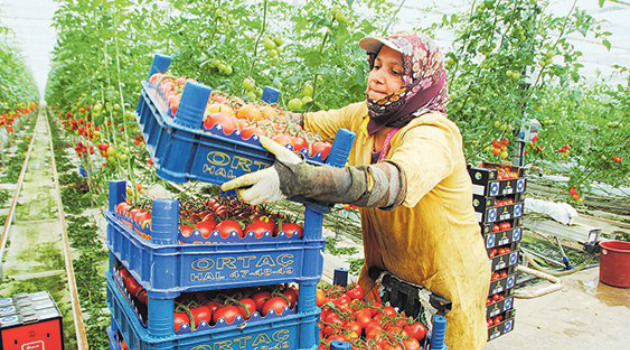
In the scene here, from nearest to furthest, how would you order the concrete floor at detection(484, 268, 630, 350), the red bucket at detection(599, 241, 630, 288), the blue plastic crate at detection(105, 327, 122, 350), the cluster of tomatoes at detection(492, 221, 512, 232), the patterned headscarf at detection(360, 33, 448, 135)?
the patterned headscarf at detection(360, 33, 448, 135)
the blue plastic crate at detection(105, 327, 122, 350)
the cluster of tomatoes at detection(492, 221, 512, 232)
the concrete floor at detection(484, 268, 630, 350)
the red bucket at detection(599, 241, 630, 288)

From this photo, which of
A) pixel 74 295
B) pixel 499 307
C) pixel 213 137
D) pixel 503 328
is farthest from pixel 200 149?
pixel 74 295

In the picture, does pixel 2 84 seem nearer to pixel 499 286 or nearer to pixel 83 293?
pixel 83 293

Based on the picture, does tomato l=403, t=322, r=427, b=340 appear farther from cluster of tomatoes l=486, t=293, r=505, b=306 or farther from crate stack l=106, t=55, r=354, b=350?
cluster of tomatoes l=486, t=293, r=505, b=306

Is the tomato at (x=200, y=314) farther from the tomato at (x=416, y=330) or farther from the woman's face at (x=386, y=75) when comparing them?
the woman's face at (x=386, y=75)

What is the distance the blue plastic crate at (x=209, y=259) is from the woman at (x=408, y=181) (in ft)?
0.82

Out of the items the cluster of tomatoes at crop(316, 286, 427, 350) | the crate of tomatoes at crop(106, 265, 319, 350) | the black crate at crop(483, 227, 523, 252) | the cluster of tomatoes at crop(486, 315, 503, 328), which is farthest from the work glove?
the cluster of tomatoes at crop(486, 315, 503, 328)

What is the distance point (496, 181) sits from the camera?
3166 millimetres

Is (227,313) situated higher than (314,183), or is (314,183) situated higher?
(314,183)

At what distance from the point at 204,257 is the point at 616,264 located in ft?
18.0

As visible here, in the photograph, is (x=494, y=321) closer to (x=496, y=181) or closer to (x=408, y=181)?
(x=496, y=181)

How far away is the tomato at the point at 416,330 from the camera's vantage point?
1802 mm

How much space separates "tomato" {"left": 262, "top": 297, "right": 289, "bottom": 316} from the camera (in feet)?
4.91

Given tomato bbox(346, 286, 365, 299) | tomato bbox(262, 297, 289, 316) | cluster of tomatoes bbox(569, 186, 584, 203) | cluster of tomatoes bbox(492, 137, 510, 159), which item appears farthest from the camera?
cluster of tomatoes bbox(569, 186, 584, 203)

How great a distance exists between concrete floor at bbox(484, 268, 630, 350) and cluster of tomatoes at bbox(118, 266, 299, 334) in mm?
2747
